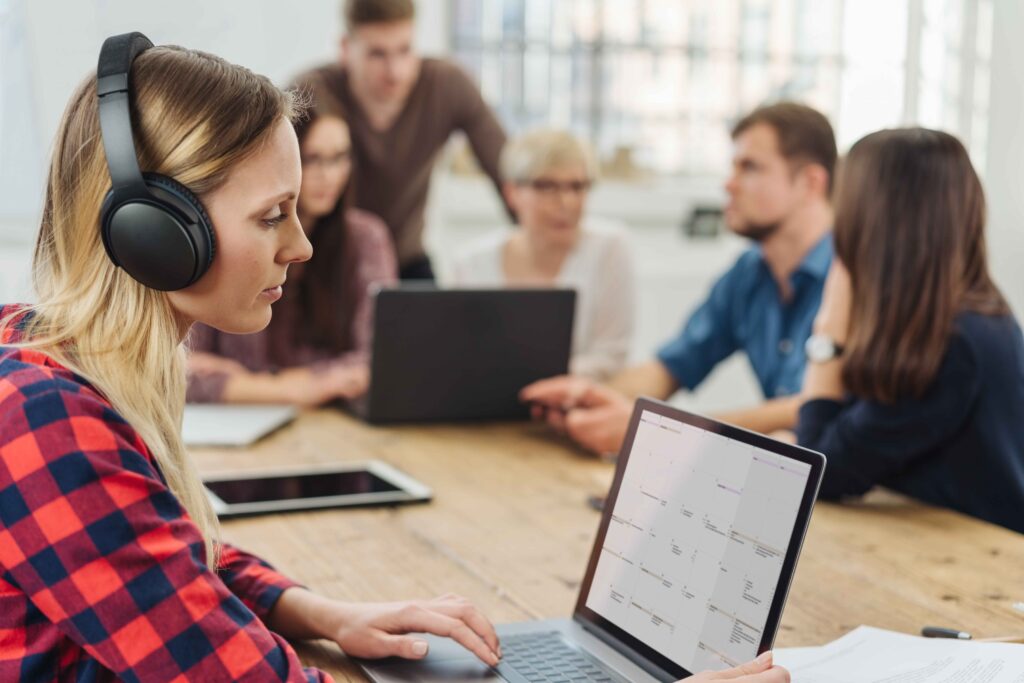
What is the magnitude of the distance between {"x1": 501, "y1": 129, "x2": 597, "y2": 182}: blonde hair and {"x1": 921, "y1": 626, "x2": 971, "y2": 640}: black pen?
1.84 metres

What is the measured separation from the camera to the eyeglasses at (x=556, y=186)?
9.27ft

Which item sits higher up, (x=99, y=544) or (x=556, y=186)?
(x=556, y=186)

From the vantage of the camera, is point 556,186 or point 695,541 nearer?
point 695,541

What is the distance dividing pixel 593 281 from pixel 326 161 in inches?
30.4

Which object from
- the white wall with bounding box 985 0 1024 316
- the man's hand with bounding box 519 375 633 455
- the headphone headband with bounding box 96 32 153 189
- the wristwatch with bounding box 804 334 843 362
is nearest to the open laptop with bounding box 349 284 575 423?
the man's hand with bounding box 519 375 633 455

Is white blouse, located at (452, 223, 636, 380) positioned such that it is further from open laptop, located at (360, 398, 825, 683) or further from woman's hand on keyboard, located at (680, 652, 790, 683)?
woman's hand on keyboard, located at (680, 652, 790, 683)

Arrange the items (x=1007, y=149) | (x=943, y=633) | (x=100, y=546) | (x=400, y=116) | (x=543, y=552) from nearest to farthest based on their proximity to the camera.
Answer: (x=100, y=546) < (x=943, y=633) < (x=543, y=552) < (x=400, y=116) < (x=1007, y=149)

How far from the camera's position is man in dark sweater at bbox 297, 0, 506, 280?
3.20 metres

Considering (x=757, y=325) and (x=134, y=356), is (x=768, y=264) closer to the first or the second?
(x=757, y=325)

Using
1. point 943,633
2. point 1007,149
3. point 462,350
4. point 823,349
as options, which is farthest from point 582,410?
point 1007,149

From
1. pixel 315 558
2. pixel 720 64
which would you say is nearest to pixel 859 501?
pixel 315 558

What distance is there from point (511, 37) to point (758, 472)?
3.68 meters

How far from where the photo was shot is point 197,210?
0.85 metres

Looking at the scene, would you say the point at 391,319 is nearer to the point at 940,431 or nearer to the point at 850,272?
the point at 850,272
